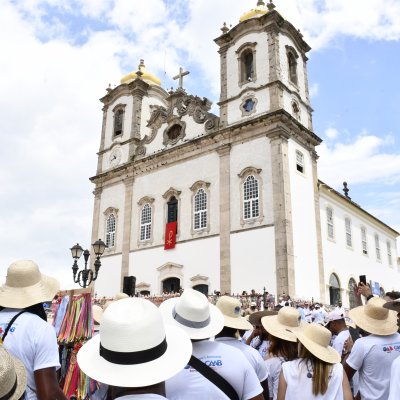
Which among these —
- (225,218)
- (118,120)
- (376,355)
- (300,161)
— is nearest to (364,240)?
(300,161)

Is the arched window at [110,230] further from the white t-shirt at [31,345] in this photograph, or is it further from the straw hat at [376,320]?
the white t-shirt at [31,345]

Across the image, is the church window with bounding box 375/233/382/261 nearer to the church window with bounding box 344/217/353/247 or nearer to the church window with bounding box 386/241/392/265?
the church window with bounding box 386/241/392/265

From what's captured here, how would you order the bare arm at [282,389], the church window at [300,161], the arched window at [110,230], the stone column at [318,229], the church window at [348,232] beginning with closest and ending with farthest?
the bare arm at [282,389]
the stone column at [318,229]
the church window at [300,161]
the church window at [348,232]
the arched window at [110,230]

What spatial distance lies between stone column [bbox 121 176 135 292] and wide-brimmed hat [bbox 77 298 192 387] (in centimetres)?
2542

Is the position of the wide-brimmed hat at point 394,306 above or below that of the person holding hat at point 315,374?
above

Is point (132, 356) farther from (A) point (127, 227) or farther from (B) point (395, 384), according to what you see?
(A) point (127, 227)

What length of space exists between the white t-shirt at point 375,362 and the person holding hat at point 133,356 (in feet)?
9.68

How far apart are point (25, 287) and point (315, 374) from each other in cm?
244

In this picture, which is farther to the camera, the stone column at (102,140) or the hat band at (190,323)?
the stone column at (102,140)

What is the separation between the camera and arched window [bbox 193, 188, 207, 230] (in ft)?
80.5

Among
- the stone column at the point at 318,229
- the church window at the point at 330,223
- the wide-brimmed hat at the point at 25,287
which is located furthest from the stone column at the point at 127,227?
the wide-brimmed hat at the point at 25,287

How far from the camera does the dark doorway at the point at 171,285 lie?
80.4 ft

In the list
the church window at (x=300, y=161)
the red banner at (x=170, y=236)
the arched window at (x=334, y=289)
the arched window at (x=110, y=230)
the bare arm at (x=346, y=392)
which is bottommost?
the bare arm at (x=346, y=392)

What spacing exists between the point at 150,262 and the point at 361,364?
2211 cm
